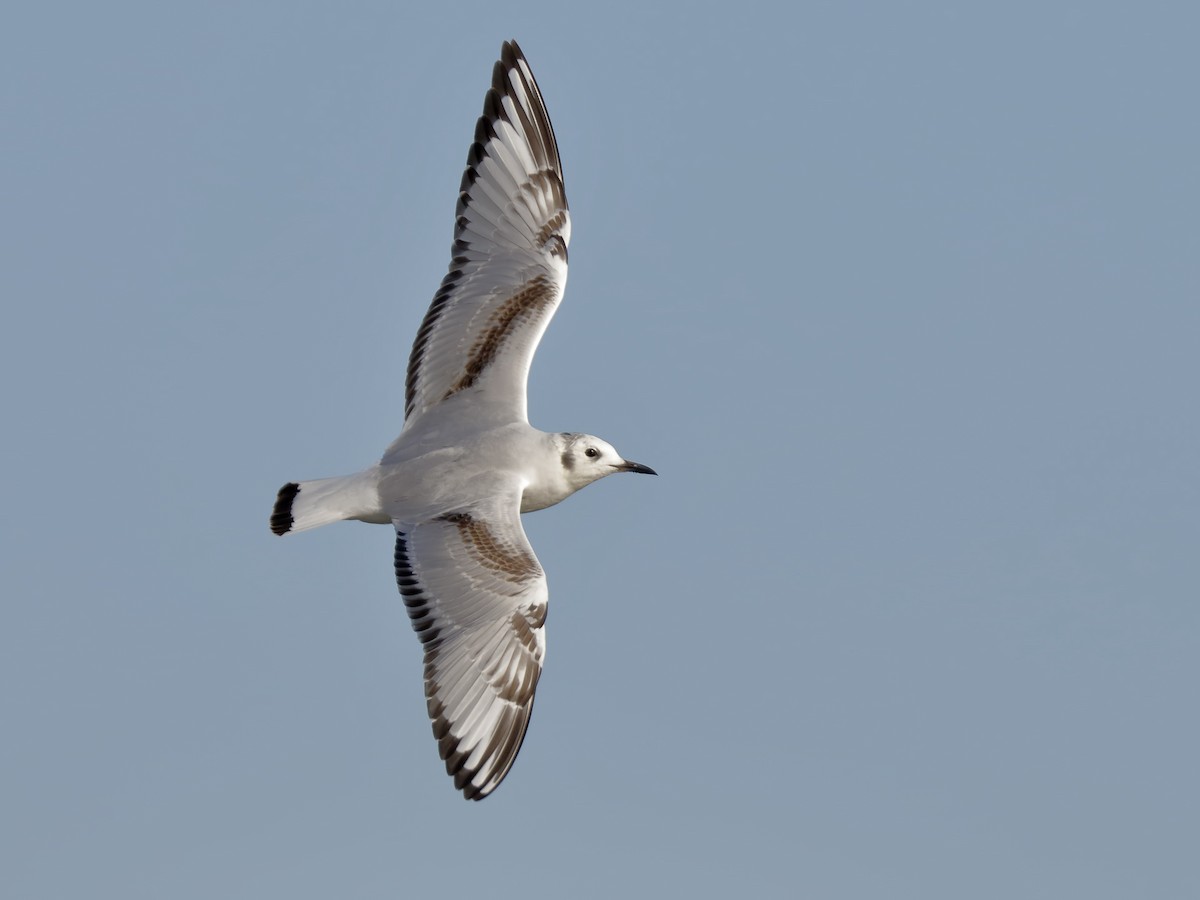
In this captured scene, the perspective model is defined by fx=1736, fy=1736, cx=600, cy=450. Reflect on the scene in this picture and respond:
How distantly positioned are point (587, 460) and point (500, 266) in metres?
2.41

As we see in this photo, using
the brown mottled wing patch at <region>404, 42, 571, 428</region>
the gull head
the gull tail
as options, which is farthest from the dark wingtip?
the gull head

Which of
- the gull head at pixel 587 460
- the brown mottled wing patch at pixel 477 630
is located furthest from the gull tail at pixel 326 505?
the gull head at pixel 587 460

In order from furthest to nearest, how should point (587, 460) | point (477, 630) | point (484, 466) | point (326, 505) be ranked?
point (587, 460)
point (484, 466)
point (326, 505)
point (477, 630)

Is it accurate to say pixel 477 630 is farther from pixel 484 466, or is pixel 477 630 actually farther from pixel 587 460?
pixel 587 460

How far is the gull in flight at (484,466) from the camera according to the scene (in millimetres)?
17016

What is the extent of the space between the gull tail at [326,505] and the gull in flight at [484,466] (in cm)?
1

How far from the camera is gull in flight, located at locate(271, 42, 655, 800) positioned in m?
17.0

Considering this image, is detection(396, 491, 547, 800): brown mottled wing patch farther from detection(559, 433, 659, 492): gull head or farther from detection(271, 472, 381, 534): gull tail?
detection(559, 433, 659, 492): gull head

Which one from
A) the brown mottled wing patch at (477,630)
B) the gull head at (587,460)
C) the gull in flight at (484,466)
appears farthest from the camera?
the gull head at (587,460)

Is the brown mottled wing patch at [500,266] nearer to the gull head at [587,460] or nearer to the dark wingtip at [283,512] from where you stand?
the gull head at [587,460]

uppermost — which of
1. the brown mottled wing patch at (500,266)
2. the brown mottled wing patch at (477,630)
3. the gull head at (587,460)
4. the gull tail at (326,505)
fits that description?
the brown mottled wing patch at (500,266)

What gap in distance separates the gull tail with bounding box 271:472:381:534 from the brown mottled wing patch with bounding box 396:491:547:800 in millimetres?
648

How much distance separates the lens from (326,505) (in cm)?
1778

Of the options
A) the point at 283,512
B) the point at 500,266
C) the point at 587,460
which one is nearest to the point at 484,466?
the point at 587,460
